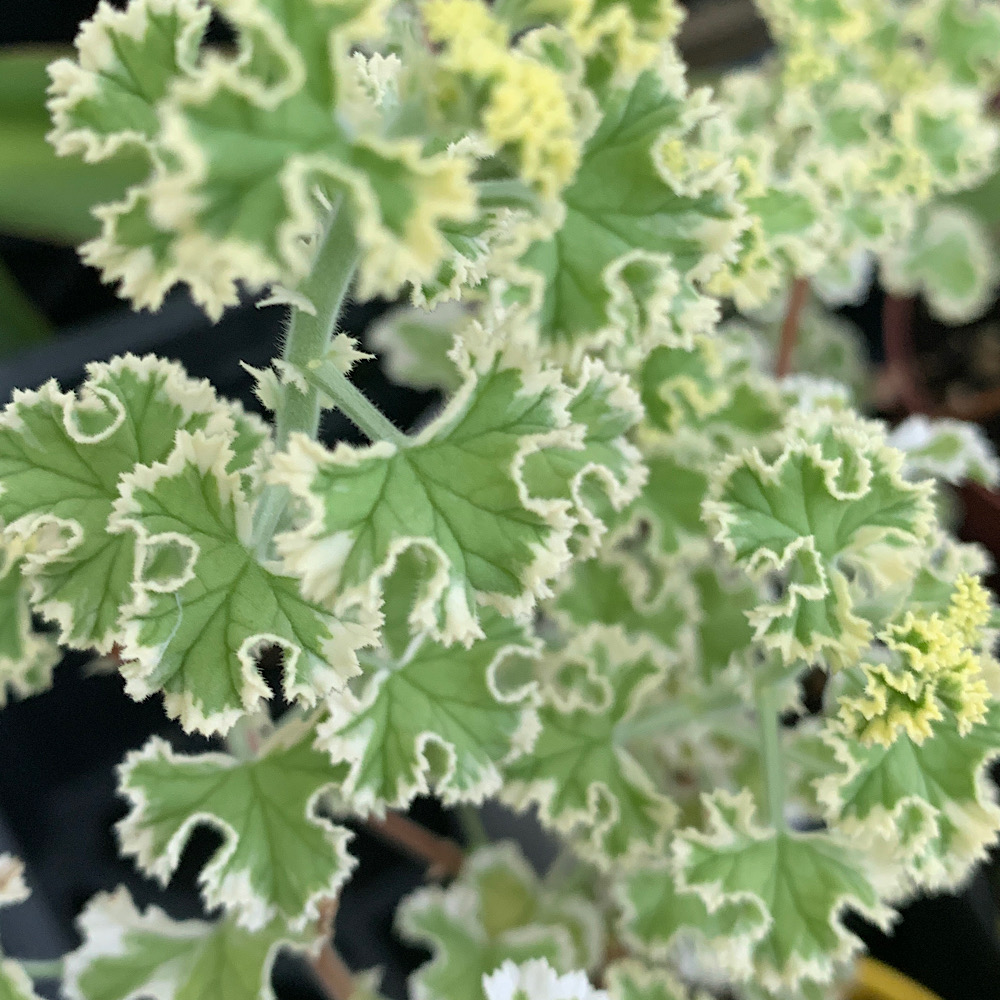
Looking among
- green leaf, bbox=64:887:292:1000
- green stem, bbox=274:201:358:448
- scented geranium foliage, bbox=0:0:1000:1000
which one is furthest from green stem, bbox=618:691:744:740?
green stem, bbox=274:201:358:448

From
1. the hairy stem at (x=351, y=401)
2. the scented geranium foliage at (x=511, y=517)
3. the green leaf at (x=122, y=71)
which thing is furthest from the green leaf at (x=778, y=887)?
the green leaf at (x=122, y=71)

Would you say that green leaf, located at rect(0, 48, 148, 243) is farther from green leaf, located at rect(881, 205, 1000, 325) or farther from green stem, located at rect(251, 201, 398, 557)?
green leaf, located at rect(881, 205, 1000, 325)

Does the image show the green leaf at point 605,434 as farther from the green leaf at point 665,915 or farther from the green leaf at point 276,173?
the green leaf at point 665,915

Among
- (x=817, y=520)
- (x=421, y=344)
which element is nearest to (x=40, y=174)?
(x=421, y=344)

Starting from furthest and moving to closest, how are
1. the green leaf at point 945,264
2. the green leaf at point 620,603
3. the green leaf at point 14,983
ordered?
the green leaf at point 945,264 < the green leaf at point 620,603 < the green leaf at point 14,983

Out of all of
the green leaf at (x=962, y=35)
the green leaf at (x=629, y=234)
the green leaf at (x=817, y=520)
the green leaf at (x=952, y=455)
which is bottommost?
the green leaf at (x=952, y=455)

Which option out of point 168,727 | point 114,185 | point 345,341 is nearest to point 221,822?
point 345,341
